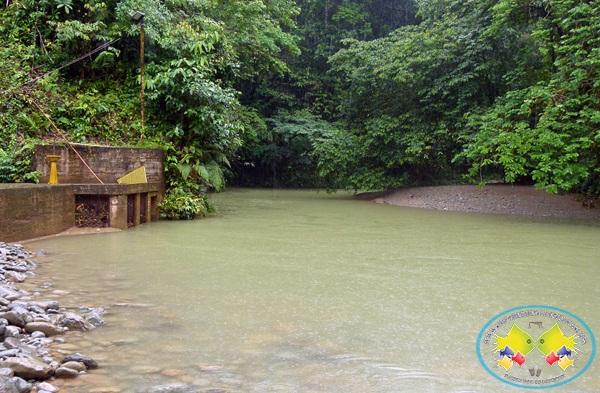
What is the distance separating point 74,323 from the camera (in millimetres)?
3787

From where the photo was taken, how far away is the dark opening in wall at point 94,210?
373 inches

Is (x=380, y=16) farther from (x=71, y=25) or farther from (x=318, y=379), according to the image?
(x=318, y=379)

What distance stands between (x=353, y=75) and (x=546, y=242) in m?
11.3

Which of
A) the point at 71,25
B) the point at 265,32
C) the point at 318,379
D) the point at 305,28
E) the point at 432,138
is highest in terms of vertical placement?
the point at 305,28

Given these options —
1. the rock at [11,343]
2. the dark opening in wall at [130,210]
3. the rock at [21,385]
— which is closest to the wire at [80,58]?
the dark opening in wall at [130,210]

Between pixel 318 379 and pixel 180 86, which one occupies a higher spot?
pixel 180 86

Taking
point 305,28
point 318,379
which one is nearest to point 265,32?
point 305,28

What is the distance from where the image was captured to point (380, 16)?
29.1 m

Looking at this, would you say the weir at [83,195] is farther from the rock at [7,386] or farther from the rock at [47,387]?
the rock at [7,386]

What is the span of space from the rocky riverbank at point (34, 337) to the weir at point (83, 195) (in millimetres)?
3068

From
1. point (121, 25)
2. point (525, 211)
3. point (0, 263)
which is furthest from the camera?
point (525, 211)

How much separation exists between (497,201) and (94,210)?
10191 millimetres

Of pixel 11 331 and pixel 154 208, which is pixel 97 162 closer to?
pixel 154 208

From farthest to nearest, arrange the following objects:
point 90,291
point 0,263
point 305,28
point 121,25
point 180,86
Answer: point 305,28
point 121,25
point 180,86
point 0,263
point 90,291
